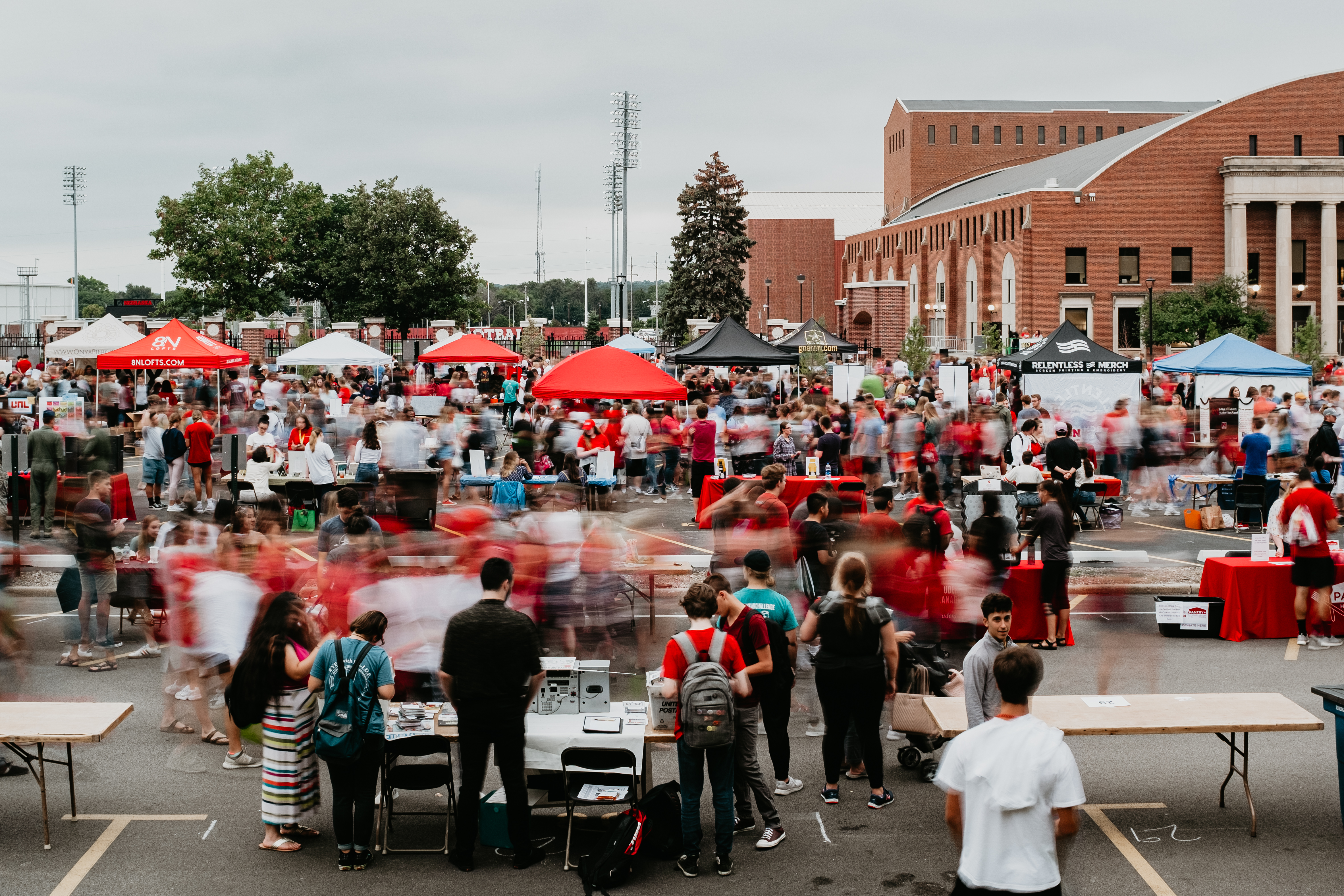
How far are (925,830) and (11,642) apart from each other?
6.95m

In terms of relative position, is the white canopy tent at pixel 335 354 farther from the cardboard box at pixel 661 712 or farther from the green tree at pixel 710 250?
the green tree at pixel 710 250

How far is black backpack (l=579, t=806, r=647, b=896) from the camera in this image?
6.47 m

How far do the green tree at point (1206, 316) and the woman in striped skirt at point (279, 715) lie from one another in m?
56.4

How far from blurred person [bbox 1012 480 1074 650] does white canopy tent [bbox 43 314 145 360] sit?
23949 millimetres

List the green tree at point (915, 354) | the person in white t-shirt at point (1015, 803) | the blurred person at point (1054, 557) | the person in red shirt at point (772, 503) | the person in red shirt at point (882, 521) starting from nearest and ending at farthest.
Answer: the person in white t-shirt at point (1015, 803) → the person in red shirt at point (882, 521) → the person in red shirt at point (772, 503) → the blurred person at point (1054, 557) → the green tree at point (915, 354)

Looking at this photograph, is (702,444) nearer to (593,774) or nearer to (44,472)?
(44,472)

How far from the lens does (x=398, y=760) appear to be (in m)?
8.35

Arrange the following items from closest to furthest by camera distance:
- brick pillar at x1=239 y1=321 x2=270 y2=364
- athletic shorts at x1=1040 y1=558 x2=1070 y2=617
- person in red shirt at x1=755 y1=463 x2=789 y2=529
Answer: person in red shirt at x1=755 y1=463 x2=789 y2=529
athletic shorts at x1=1040 y1=558 x2=1070 y2=617
brick pillar at x1=239 y1=321 x2=270 y2=364

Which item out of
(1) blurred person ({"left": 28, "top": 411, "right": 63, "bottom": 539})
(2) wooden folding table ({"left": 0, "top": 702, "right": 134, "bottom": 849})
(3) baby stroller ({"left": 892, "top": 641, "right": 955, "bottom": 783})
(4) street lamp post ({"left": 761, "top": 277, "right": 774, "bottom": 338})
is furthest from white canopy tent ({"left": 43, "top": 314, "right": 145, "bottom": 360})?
(4) street lamp post ({"left": 761, "top": 277, "right": 774, "bottom": 338})

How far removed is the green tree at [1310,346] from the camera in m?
48.1

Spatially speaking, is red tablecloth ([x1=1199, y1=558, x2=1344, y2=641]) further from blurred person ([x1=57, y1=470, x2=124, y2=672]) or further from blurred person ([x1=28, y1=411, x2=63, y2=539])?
blurred person ([x1=28, y1=411, x2=63, y2=539])

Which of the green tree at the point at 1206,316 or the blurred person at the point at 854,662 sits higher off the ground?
the green tree at the point at 1206,316

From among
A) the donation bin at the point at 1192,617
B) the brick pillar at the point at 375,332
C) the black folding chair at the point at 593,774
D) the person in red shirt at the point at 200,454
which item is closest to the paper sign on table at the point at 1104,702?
the black folding chair at the point at 593,774

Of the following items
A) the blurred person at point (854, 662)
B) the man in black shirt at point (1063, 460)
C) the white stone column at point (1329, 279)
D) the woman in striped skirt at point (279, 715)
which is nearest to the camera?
the woman in striped skirt at point (279, 715)
